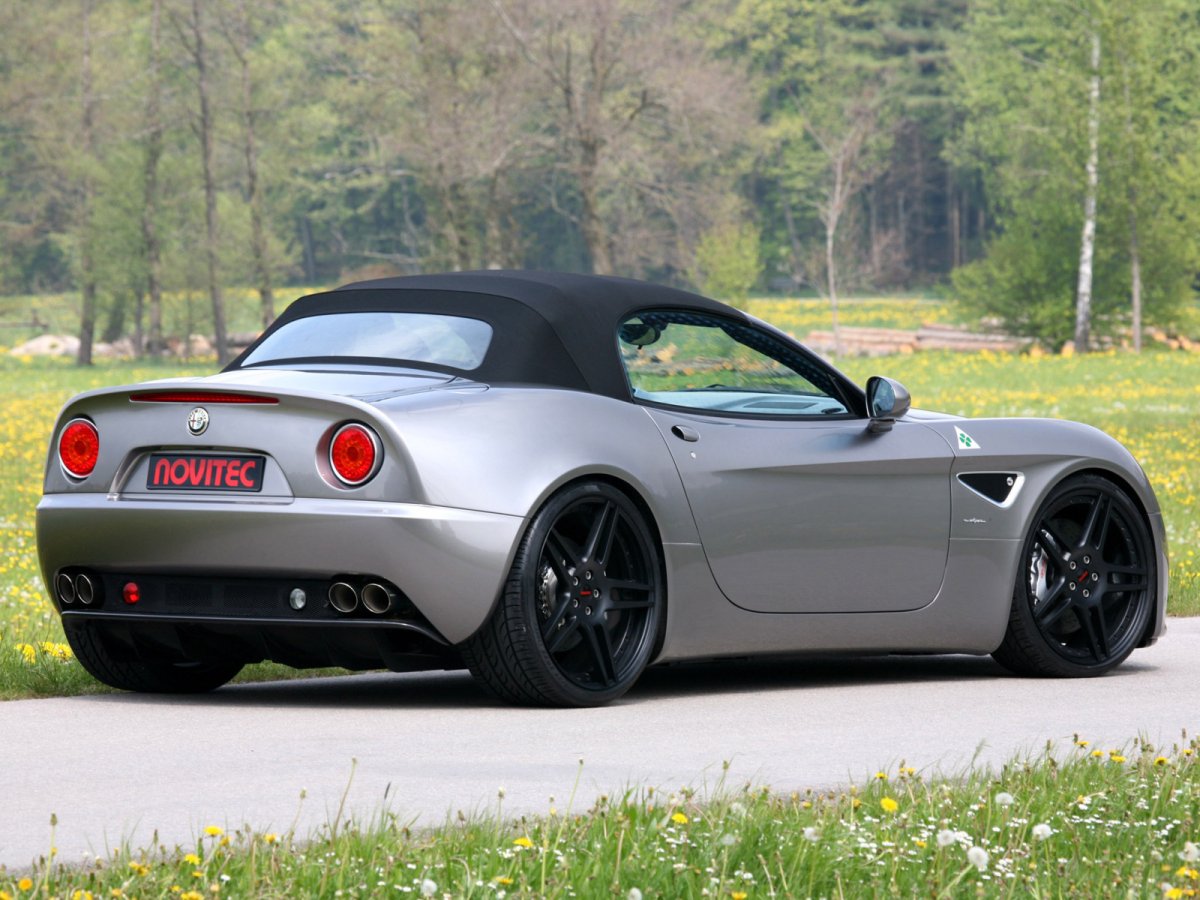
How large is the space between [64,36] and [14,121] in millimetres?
5713

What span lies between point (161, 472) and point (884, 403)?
2485mm

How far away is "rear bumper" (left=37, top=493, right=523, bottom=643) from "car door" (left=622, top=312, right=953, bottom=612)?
896 mm

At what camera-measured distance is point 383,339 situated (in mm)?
6695

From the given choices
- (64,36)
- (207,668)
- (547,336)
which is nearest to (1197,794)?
(547,336)

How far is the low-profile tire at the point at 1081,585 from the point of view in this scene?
291 inches

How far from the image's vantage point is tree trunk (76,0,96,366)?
62.2 meters

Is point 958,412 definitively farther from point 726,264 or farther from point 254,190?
point 254,190

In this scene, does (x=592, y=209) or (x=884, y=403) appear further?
(x=592, y=209)

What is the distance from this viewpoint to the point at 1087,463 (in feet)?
24.6

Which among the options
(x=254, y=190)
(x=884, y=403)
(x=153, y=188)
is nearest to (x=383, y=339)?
(x=884, y=403)

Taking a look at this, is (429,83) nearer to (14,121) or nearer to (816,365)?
(14,121)

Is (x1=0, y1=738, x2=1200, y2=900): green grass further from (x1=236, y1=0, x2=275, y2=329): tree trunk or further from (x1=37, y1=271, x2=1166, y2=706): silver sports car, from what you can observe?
(x1=236, y1=0, x2=275, y2=329): tree trunk

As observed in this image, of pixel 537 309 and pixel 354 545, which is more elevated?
pixel 537 309

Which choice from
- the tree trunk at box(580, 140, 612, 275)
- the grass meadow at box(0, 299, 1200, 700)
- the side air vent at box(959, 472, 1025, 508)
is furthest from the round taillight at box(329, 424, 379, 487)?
the tree trunk at box(580, 140, 612, 275)
